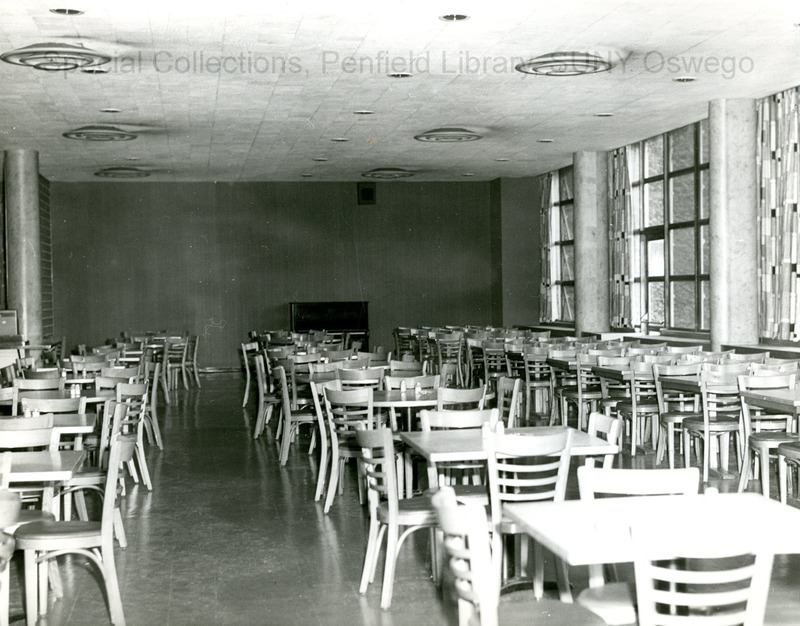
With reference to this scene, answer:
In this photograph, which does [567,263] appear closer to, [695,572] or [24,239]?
[24,239]

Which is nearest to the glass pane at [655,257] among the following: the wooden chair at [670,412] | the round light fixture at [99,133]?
the wooden chair at [670,412]

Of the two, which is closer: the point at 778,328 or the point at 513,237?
the point at 778,328

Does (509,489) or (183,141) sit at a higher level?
(183,141)

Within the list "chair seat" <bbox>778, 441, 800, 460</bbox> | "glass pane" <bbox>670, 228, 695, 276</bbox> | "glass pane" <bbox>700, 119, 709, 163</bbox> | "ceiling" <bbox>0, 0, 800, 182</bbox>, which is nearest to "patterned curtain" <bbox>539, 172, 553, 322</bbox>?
"ceiling" <bbox>0, 0, 800, 182</bbox>

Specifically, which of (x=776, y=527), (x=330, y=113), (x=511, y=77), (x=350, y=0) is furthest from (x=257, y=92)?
(x=776, y=527)

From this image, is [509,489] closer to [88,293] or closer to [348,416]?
[348,416]

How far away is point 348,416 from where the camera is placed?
7480 mm

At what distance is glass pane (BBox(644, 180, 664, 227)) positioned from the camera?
15.1m

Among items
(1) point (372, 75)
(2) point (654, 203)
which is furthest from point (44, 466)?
(2) point (654, 203)

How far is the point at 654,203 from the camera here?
49.8 feet

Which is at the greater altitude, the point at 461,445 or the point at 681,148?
the point at 681,148

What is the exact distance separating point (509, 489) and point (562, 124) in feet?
28.4

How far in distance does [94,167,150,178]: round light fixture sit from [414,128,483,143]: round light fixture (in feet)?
19.6

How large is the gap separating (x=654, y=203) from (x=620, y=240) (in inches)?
36.1
